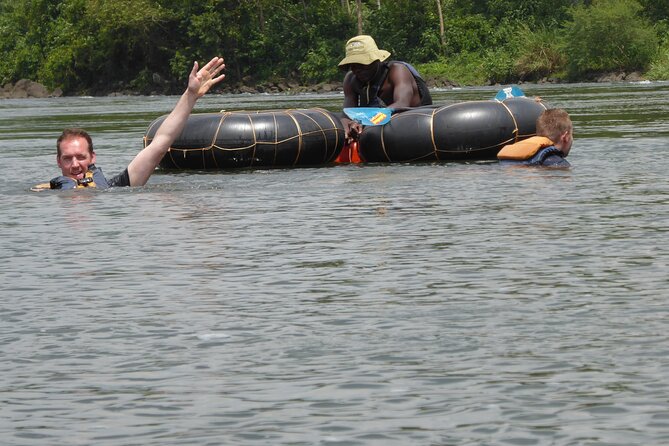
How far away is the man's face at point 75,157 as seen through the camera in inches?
429

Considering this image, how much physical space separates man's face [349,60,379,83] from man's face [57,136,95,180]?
18.4ft

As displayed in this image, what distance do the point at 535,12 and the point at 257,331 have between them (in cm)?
6574

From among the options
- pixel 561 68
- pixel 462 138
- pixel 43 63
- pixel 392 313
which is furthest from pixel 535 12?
pixel 392 313

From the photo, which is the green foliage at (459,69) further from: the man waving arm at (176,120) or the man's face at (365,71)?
the man waving arm at (176,120)

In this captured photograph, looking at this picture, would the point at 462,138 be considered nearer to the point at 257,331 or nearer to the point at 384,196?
the point at 384,196

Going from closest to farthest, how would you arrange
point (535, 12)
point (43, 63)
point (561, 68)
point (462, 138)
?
point (462, 138) → point (561, 68) → point (535, 12) → point (43, 63)

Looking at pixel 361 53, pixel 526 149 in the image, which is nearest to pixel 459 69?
pixel 361 53

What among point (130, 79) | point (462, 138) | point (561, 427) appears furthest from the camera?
point (130, 79)

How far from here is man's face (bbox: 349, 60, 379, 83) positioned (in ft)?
53.8

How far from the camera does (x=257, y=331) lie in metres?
5.83

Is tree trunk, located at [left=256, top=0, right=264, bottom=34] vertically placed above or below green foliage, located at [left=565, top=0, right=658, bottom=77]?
above

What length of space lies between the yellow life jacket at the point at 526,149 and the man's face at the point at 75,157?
4.59 metres

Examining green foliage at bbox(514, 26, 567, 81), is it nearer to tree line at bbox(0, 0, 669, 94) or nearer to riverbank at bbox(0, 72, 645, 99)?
tree line at bbox(0, 0, 669, 94)

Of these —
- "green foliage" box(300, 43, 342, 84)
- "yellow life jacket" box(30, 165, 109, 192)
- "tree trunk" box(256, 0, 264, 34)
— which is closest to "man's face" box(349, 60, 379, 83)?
"yellow life jacket" box(30, 165, 109, 192)
